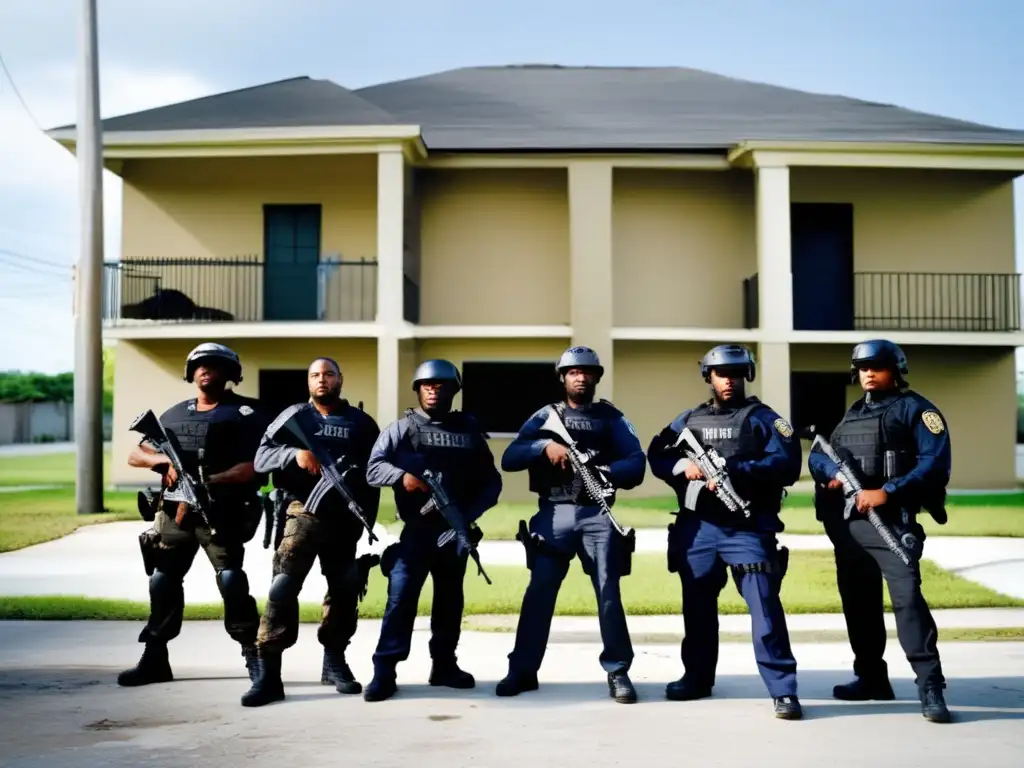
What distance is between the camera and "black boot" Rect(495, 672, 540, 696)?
6461mm

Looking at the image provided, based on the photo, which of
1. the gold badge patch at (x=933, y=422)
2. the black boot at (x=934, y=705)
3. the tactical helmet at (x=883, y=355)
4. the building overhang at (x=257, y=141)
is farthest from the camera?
the building overhang at (x=257, y=141)

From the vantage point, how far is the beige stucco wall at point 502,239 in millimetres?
21906

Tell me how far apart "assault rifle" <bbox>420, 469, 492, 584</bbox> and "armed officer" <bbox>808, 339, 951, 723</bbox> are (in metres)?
2.00

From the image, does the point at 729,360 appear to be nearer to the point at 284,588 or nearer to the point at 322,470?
the point at 322,470

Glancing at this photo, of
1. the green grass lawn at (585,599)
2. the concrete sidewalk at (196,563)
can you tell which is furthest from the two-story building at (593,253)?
the green grass lawn at (585,599)

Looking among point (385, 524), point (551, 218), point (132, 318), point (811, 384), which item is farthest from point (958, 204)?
point (132, 318)

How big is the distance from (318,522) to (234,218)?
16.7 metres

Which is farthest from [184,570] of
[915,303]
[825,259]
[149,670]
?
[915,303]

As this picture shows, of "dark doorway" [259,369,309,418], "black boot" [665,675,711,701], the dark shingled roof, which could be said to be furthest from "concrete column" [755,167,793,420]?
"black boot" [665,675,711,701]

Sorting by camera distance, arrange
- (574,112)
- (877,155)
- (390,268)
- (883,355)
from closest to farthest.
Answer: (883,355)
(390,268)
(877,155)
(574,112)

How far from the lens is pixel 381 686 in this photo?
635 centimetres

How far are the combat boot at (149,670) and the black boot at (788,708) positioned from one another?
357cm

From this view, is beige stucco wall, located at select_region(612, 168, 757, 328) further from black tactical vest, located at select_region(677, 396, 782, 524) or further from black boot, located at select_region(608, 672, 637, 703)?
black boot, located at select_region(608, 672, 637, 703)

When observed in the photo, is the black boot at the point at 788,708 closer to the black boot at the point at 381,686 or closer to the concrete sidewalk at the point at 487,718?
the concrete sidewalk at the point at 487,718
